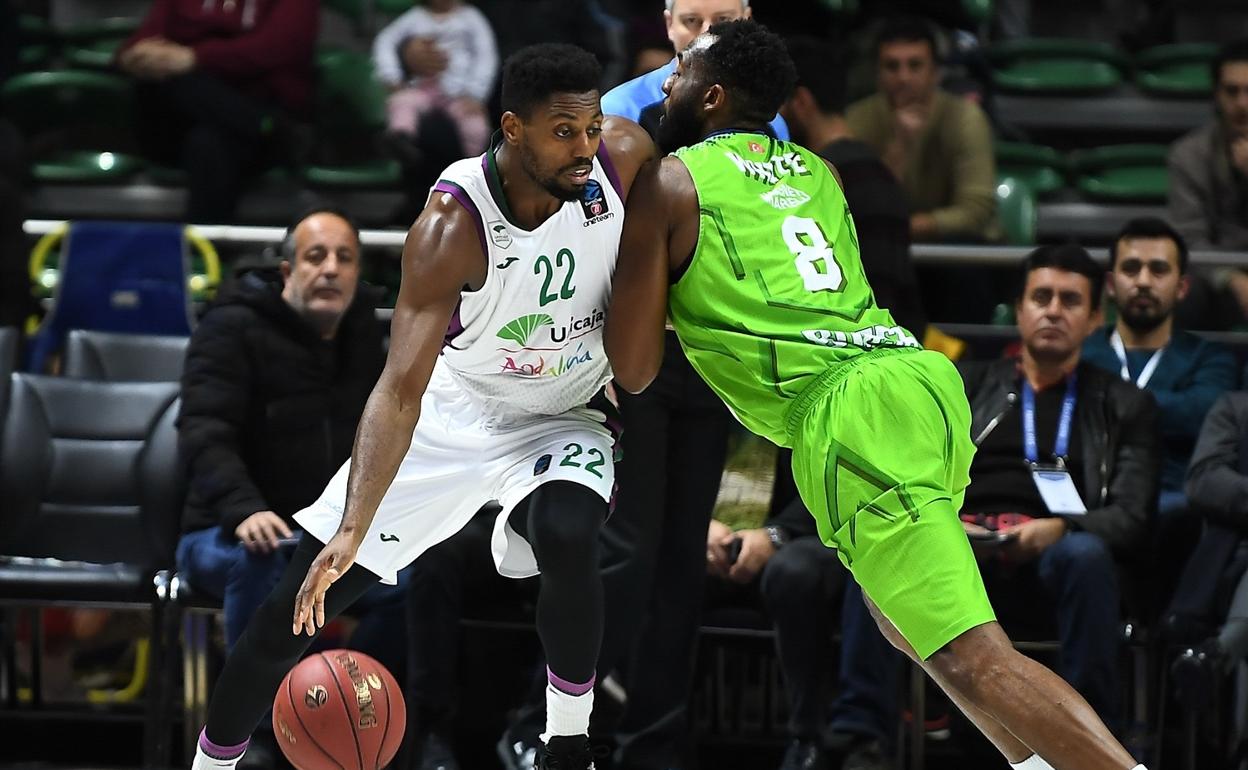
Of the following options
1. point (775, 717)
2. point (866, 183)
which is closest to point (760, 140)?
point (866, 183)

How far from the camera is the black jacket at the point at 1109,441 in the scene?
6168mm

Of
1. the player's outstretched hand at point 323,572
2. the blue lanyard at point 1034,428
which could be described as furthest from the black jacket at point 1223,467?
the player's outstretched hand at point 323,572

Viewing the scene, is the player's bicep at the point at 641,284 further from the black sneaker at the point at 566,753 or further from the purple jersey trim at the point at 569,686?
the black sneaker at the point at 566,753

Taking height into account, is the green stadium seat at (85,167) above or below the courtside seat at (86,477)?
above

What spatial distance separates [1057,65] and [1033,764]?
6.31 meters

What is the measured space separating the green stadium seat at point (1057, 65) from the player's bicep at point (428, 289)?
597 cm

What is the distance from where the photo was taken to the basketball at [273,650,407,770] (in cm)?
497

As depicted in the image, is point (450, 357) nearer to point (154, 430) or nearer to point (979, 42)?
point (154, 430)

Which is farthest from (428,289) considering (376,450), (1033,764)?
(1033,764)

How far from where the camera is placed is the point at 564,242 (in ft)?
15.2

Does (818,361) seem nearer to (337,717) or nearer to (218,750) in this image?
(337,717)

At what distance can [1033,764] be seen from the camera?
14.4 feet

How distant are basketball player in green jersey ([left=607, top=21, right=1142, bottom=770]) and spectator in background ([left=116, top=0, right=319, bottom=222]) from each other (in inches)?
173

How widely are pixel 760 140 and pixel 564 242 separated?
542 mm
